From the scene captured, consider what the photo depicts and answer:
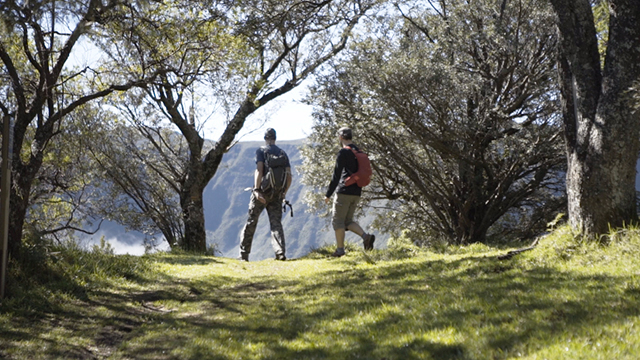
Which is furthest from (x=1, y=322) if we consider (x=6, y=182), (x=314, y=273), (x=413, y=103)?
(x=413, y=103)

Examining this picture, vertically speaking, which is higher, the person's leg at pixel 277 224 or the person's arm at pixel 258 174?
the person's arm at pixel 258 174

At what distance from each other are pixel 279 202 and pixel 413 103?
14.7ft

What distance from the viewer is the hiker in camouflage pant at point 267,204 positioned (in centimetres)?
1266

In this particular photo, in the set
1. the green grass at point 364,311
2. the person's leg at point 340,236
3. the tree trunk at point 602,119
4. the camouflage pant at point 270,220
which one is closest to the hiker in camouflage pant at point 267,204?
the camouflage pant at point 270,220

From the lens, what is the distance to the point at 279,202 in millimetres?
13102

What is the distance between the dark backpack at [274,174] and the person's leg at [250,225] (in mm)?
376

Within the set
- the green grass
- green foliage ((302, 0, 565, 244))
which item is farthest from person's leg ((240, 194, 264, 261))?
green foliage ((302, 0, 565, 244))

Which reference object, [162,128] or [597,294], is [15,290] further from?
[162,128]

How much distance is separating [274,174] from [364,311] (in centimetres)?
701

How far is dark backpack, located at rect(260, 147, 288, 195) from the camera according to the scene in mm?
12633

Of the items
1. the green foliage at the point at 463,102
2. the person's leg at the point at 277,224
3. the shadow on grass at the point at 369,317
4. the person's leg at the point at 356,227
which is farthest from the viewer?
the green foliage at the point at 463,102

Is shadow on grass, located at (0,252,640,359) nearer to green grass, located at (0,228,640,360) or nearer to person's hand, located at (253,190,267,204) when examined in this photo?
green grass, located at (0,228,640,360)

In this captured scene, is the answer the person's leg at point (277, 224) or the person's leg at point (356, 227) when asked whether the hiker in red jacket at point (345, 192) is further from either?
the person's leg at point (277, 224)

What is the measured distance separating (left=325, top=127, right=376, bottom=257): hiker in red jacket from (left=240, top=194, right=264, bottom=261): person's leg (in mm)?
2195
